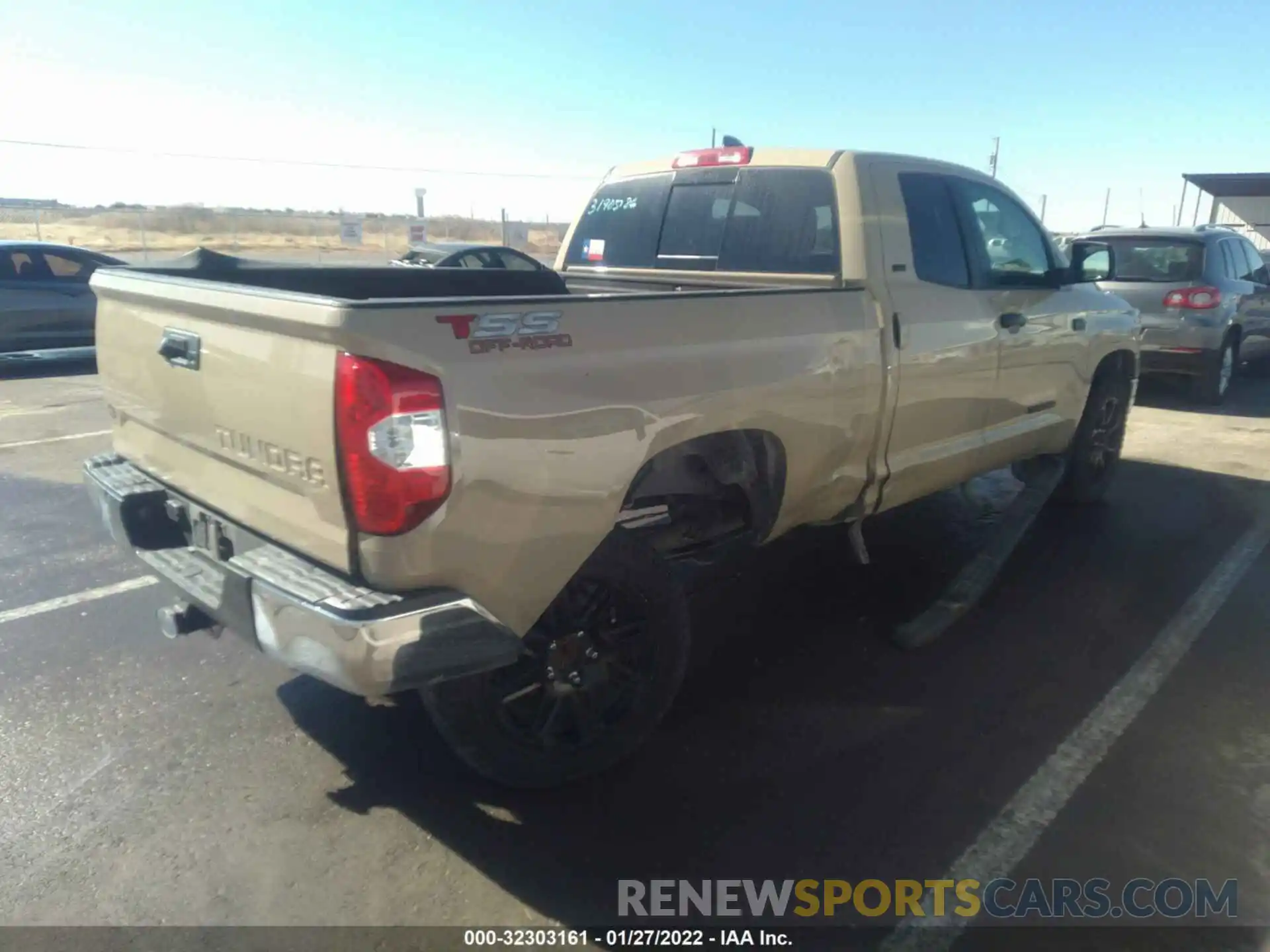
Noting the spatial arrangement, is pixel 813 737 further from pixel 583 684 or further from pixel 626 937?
pixel 626 937

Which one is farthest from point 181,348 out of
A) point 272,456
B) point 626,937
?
point 626,937

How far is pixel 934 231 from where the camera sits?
4348 mm

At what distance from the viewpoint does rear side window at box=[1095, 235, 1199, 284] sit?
938 centimetres

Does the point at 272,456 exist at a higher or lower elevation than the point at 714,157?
lower

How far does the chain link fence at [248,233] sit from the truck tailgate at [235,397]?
26.5m

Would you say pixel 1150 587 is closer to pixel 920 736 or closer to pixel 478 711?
pixel 920 736

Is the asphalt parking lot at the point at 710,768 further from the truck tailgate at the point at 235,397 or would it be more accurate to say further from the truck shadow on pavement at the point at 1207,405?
the truck shadow on pavement at the point at 1207,405

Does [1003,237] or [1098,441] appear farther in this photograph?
[1098,441]

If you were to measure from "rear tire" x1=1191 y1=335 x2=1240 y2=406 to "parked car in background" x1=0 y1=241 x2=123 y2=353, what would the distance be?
1223cm

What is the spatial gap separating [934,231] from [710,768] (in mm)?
2636

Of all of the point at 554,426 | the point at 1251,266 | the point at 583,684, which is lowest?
the point at 583,684

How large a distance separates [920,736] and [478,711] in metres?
1.65

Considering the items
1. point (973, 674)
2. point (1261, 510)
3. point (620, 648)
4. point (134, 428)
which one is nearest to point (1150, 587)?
point (973, 674)

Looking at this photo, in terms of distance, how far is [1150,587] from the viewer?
4898 mm
